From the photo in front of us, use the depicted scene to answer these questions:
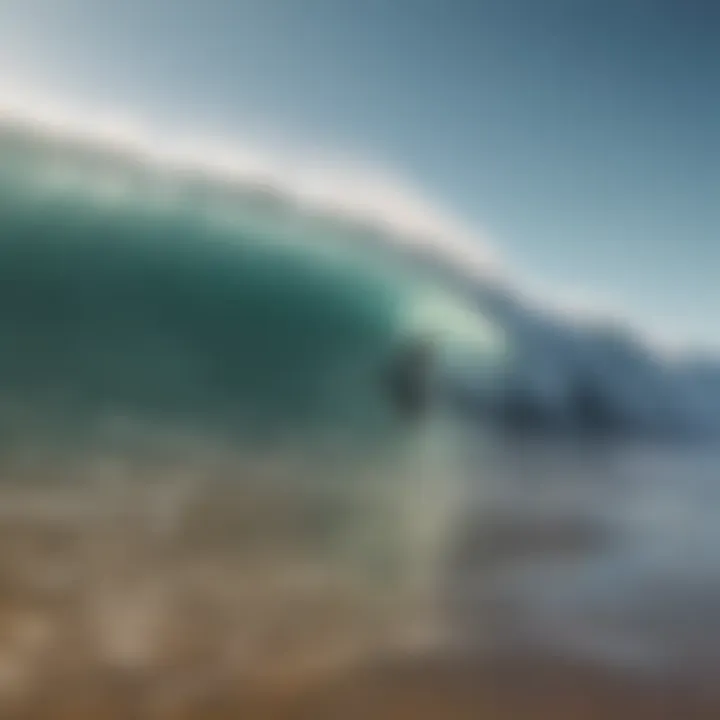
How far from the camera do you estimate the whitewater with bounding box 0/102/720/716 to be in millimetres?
1364

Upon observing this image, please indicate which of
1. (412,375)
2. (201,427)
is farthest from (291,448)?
(412,375)

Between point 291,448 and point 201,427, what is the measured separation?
0.57 feet

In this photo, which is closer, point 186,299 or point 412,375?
point 186,299

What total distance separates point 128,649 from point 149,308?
60cm

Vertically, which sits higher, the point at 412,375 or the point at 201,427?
the point at 412,375

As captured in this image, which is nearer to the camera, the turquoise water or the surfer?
the turquoise water

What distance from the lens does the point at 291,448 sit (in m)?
1.48

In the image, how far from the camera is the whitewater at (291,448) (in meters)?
1.36

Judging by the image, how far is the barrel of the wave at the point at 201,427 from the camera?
1.36 meters

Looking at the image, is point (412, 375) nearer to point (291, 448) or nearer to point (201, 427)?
point (291, 448)

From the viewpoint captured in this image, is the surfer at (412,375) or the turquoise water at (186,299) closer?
the turquoise water at (186,299)

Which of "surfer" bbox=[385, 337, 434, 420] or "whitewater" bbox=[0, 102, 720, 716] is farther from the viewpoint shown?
"surfer" bbox=[385, 337, 434, 420]

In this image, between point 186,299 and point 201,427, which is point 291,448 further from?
point 186,299

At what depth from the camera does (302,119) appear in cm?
154
